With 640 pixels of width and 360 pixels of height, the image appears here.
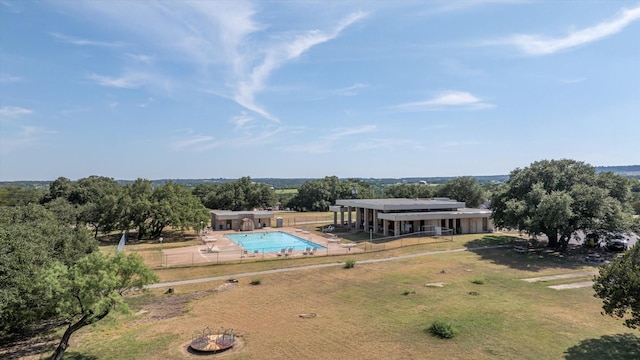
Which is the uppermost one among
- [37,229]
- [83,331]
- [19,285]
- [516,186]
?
[516,186]

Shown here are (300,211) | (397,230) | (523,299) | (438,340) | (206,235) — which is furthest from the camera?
(300,211)

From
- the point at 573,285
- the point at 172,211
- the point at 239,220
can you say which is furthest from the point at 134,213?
the point at 573,285

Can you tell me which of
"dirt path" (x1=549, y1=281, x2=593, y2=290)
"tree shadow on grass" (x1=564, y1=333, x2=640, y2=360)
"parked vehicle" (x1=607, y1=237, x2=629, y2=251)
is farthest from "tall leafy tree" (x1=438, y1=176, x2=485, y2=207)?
"tree shadow on grass" (x1=564, y1=333, x2=640, y2=360)

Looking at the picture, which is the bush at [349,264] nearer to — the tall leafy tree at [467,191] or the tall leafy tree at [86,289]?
the tall leafy tree at [86,289]

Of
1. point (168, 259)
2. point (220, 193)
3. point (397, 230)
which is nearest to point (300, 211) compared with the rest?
point (220, 193)

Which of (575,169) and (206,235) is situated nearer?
(575,169)

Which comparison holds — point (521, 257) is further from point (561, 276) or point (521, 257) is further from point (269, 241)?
→ point (269, 241)

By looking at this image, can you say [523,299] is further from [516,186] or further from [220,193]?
[220,193]
